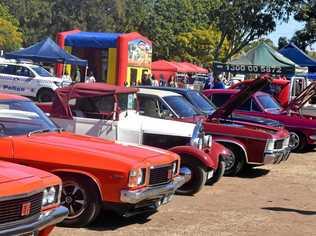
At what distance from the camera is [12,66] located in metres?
28.8

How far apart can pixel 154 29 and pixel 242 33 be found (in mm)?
20792

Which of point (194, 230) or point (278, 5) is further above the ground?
point (278, 5)

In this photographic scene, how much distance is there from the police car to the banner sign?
760 cm

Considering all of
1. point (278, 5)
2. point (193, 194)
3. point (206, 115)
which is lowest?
point (193, 194)

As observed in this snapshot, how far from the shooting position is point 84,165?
719 cm

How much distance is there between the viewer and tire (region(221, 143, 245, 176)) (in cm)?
1245

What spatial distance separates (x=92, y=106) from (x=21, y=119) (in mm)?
2338

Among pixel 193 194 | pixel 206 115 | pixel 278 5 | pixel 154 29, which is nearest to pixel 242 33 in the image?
pixel 278 5

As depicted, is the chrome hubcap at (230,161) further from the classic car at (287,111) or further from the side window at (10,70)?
the side window at (10,70)

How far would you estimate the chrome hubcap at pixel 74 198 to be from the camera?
731cm

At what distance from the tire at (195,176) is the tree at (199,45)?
5947cm

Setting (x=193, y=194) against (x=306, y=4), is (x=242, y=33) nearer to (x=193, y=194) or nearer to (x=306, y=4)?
(x=306, y=4)

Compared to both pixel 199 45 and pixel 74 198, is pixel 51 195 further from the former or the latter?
pixel 199 45

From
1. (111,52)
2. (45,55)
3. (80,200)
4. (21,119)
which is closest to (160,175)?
(80,200)
